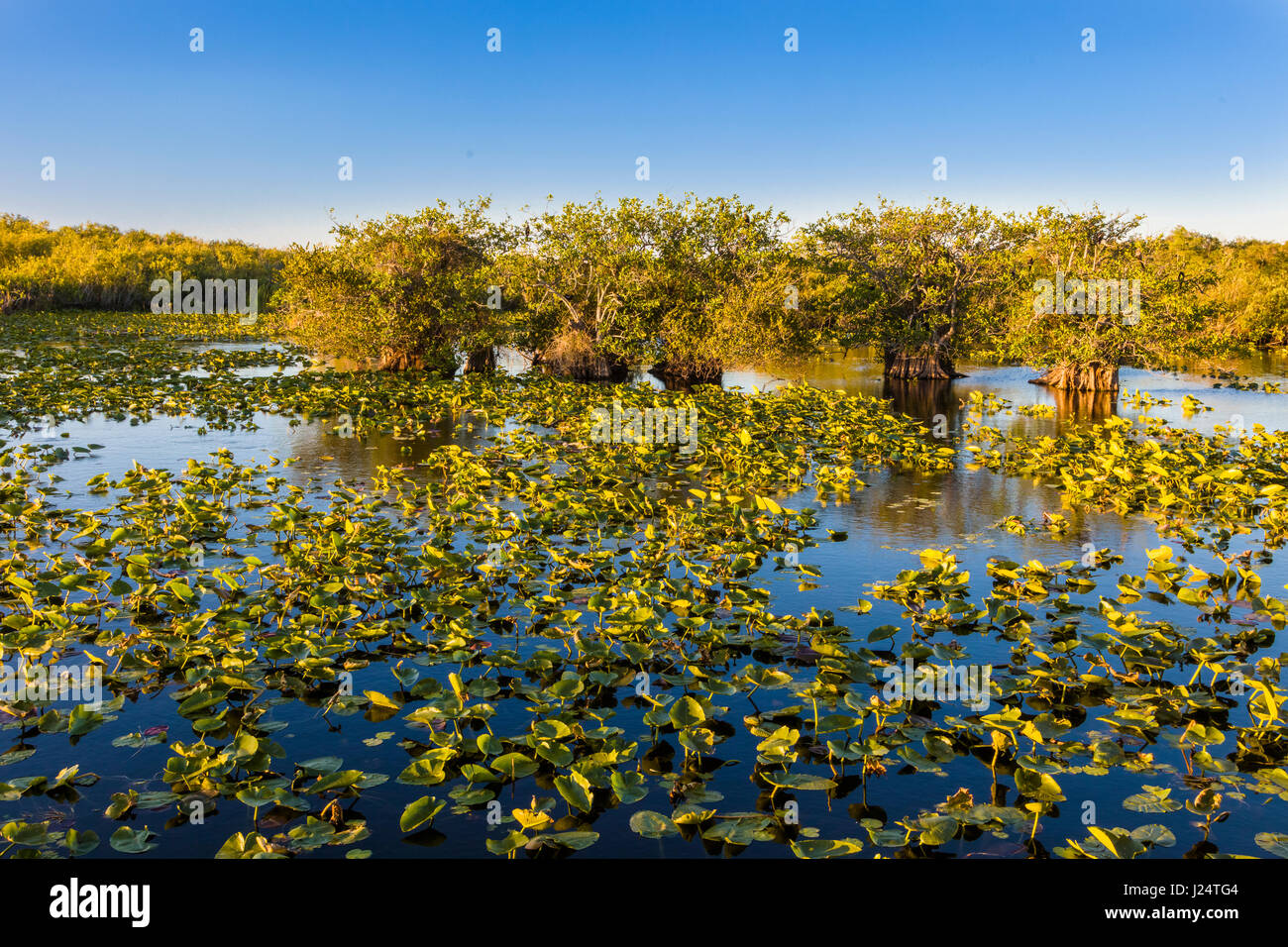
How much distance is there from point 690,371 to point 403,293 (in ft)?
37.9

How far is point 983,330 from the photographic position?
35.0m

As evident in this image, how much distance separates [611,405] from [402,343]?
12206mm

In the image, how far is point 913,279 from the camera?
3469cm

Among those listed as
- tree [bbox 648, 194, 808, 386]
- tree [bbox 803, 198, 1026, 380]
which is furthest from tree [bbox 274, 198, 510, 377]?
tree [bbox 803, 198, 1026, 380]

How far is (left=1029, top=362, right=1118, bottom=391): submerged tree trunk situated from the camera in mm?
30172

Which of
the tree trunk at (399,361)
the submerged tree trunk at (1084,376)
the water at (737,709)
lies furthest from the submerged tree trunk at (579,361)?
the submerged tree trunk at (1084,376)

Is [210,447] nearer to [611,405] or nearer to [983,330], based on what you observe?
[611,405]

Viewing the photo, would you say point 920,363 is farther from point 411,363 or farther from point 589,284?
point 411,363

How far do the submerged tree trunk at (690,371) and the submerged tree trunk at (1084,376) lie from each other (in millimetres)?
12773

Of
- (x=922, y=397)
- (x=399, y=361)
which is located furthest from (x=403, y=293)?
(x=922, y=397)

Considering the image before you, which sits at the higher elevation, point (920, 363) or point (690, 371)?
point (920, 363)

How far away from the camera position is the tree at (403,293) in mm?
29984

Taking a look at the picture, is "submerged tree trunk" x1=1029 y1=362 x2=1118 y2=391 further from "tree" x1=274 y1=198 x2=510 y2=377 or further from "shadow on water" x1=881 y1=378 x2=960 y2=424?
"tree" x1=274 y1=198 x2=510 y2=377

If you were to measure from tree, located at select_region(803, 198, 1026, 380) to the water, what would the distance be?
14078mm
